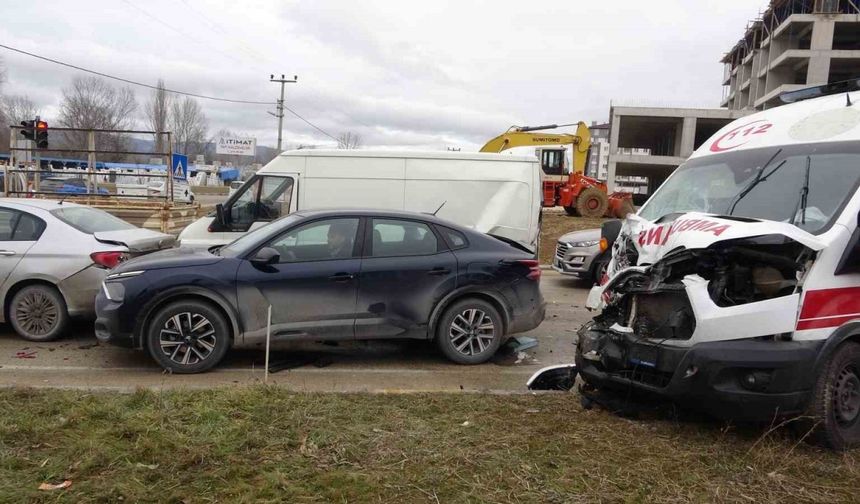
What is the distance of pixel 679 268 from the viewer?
13.1ft

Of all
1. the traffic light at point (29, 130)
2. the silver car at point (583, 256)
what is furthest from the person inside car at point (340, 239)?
the traffic light at point (29, 130)

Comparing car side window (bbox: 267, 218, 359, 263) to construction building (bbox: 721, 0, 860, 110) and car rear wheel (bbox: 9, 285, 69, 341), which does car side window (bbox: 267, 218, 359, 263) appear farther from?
construction building (bbox: 721, 0, 860, 110)

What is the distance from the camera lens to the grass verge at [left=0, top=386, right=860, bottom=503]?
3082mm

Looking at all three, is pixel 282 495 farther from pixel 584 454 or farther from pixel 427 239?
pixel 427 239

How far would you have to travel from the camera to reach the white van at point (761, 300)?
3.57 metres

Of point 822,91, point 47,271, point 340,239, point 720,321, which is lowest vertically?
point 47,271

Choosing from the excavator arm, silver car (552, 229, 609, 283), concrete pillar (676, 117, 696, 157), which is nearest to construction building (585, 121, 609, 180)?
concrete pillar (676, 117, 696, 157)

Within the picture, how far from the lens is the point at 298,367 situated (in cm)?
587

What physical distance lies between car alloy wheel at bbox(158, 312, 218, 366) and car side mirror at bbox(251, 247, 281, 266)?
2.28ft

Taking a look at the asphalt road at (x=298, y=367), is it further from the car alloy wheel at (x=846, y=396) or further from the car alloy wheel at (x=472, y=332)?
the car alloy wheel at (x=846, y=396)

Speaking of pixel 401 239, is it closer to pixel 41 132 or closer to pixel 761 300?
pixel 761 300

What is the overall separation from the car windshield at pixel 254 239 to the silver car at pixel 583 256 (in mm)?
6723

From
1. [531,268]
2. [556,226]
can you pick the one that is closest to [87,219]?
[531,268]

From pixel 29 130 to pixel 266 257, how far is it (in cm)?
1416
